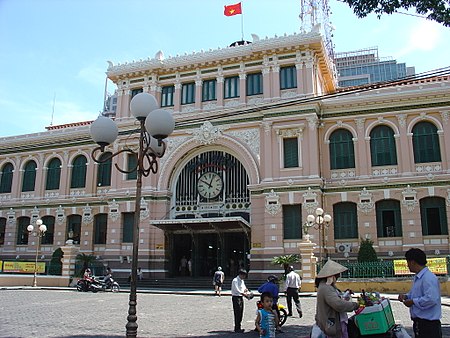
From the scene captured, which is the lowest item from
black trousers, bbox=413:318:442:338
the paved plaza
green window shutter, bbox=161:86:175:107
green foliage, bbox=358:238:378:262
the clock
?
the paved plaza

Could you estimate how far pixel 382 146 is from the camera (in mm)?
26781

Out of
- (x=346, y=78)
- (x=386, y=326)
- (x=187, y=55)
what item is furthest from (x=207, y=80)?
(x=346, y=78)

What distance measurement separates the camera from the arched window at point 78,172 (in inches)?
1351

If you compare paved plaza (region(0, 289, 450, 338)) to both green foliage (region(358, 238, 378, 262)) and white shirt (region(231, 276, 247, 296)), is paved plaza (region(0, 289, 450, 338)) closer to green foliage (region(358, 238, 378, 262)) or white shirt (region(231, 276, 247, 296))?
white shirt (region(231, 276, 247, 296))

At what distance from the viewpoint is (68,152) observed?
1379 inches

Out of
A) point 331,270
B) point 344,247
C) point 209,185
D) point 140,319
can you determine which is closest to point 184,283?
point 209,185

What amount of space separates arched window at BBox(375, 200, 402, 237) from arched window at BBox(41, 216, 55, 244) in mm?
23782

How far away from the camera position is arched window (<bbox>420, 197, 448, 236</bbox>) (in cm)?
2478

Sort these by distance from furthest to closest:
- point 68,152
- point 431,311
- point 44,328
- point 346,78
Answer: point 346,78, point 68,152, point 44,328, point 431,311

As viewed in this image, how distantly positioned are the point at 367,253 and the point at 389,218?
336cm

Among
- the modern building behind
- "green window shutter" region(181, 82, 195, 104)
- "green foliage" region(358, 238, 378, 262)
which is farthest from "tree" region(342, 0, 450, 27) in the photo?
the modern building behind

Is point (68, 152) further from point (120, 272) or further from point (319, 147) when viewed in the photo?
point (319, 147)

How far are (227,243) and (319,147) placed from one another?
8.41 meters

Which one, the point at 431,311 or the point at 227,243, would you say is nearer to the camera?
the point at 431,311
